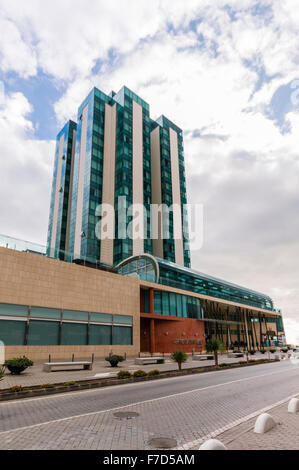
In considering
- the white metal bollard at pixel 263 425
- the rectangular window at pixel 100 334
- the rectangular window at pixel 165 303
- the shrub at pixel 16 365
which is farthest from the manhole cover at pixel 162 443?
the rectangular window at pixel 165 303

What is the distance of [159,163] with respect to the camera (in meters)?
88.4

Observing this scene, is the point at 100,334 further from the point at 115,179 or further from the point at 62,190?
the point at 62,190

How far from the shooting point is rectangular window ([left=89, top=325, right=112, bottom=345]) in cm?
3136

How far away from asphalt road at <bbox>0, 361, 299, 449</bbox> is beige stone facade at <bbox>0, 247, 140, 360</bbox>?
14351 mm

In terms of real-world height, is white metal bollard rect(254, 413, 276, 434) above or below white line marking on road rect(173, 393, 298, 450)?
above

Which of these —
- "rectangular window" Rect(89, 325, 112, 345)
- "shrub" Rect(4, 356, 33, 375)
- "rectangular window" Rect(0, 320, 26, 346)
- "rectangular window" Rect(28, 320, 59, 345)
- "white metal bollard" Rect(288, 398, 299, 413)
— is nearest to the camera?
"white metal bollard" Rect(288, 398, 299, 413)

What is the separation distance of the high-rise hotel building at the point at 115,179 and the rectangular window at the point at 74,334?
33.2m

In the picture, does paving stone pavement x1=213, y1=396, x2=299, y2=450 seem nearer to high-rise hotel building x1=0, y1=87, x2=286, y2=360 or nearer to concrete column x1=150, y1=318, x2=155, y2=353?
high-rise hotel building x1=0, y1=87, x2=286, y2=360

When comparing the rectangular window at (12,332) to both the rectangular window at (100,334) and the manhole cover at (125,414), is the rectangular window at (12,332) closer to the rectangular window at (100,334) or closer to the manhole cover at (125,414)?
the rectangular window at (100,334)

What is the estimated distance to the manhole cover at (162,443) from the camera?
631cm

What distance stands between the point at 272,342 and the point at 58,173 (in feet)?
261

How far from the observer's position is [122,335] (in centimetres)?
3497

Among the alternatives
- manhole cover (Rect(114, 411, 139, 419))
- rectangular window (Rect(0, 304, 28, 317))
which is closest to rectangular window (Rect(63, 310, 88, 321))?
rectangular window (Rect(0, 304, 28, 317))
